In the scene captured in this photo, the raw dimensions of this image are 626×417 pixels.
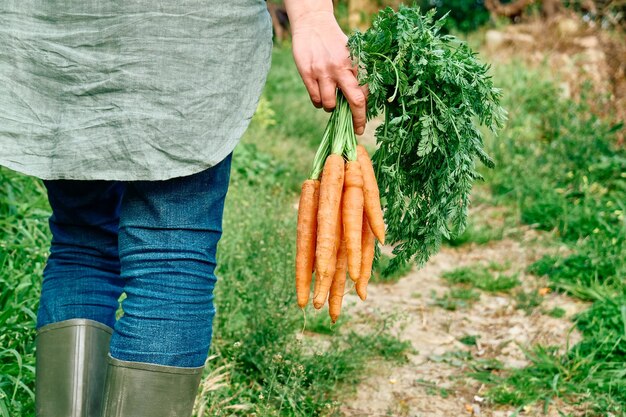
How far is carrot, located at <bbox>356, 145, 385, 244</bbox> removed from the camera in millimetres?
1674

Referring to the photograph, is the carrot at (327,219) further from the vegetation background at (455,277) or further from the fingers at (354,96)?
the vegetation background at (455,277)

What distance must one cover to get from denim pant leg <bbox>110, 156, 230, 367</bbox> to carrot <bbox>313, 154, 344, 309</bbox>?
355 millimetres

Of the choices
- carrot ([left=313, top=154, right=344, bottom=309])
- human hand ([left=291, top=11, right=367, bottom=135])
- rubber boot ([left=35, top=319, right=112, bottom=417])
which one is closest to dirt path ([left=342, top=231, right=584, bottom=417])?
carrot ([left=313, top=154, right=344, bottom=309])

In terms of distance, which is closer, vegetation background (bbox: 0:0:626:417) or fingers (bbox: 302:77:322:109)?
fingers (bbox: 302:77:322:109)

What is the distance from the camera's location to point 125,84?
1268 mm

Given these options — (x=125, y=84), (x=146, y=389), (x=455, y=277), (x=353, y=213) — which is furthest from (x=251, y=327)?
(x=455, y=277)

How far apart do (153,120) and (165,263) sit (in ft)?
0.82

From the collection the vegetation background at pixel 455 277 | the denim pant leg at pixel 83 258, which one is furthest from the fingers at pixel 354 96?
the vegetation background at pixel 455 277

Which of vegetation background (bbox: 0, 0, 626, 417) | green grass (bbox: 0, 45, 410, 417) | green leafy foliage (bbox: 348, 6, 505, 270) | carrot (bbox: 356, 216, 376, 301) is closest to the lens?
green leafy foliage (bbox: 348, 6, 505, 270)

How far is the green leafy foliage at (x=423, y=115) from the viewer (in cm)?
152

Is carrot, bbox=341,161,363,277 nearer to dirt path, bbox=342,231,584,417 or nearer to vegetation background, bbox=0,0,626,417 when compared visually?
vegetation background, bbox=0,0,626,417

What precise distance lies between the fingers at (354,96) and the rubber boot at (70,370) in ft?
2.33

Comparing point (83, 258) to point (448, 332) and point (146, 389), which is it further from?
point (448, 332)

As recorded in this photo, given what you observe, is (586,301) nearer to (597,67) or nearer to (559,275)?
(559,275)
